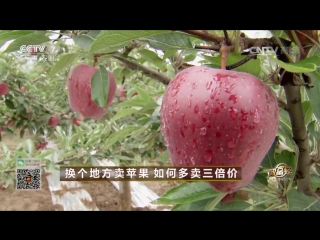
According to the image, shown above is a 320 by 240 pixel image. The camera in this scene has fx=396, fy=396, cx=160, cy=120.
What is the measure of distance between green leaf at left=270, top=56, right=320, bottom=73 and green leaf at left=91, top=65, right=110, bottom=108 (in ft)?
1.14

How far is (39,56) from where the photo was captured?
90 centimetres

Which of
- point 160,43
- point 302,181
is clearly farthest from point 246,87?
point 302,181

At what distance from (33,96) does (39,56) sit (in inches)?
11.9

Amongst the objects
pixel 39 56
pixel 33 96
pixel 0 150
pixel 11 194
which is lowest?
pixel 11 194

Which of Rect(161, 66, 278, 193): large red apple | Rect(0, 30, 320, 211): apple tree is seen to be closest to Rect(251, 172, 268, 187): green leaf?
Rect(0, 30, 320, 211): apple tree

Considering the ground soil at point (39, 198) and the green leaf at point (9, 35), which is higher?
the green leaf at point (9, 35)

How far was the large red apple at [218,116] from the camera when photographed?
520 mm

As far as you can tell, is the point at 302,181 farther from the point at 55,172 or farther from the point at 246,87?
the point at 55,172

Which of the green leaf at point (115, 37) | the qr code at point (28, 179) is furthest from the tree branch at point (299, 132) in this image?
the qr code at point (28, 179)

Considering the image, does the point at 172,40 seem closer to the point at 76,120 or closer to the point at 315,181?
the point at 315,181

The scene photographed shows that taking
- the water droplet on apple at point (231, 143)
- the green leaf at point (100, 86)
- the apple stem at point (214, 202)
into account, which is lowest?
the apple stem at point (214, 202)

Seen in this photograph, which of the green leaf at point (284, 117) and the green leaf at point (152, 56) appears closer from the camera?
the green leaf at point (284, 117)
